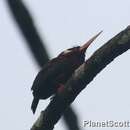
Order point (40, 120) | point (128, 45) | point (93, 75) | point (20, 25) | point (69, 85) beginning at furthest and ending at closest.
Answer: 1. point (40, 120)
2. point (69, 85)
3. point (93, 75)
4. point (128, 45)
5. point (20, 25)

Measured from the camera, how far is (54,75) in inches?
117

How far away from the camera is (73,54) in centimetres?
288

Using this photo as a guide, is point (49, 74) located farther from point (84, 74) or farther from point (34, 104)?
point (84, 74)

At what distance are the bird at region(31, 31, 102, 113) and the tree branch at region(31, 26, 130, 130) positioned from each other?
3.44 feet

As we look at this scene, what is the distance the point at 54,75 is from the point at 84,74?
1.43 meters

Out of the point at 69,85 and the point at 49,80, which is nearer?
the point at 69,85

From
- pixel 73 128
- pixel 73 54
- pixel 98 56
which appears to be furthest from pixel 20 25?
pixel 73 54

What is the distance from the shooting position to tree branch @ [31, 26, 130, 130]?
1.43 m

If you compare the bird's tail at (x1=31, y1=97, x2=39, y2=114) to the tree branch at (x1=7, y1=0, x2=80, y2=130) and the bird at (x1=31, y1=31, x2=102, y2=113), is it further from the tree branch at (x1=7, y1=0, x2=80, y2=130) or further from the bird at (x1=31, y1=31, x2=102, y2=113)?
the tree branch at (x1=7, y1=0, x2=80, y2=130)

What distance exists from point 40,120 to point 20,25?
0.88 metres

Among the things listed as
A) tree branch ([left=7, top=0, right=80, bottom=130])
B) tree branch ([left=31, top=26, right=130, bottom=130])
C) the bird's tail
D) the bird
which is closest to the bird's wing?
the bird

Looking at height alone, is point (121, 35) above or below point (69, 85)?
A: above

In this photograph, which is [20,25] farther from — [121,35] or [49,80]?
[49,80]

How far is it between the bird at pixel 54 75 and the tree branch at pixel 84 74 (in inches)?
41.3
